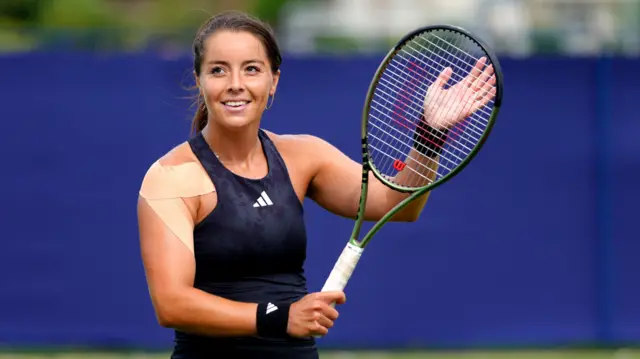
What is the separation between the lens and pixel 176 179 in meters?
3.69

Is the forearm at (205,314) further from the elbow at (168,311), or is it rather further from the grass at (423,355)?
the grass at (423,355)

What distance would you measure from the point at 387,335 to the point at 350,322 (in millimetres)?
265

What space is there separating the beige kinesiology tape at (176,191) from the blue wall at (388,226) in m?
4.46

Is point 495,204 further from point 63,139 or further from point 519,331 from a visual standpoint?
point 63,139

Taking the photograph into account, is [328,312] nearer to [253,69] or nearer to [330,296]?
[330,296]

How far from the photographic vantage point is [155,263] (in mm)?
3619

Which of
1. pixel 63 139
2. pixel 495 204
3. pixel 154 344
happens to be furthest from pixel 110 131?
pixel 495 204

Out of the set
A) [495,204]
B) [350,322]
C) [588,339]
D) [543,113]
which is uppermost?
[543,113]

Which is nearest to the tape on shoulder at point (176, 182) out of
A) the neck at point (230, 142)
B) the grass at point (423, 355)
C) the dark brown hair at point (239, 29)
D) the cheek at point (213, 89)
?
the neck at point (230, 142)

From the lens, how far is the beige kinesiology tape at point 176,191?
11.9 ft

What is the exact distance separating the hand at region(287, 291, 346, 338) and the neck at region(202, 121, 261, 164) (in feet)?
1.66

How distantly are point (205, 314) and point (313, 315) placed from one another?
31 cm

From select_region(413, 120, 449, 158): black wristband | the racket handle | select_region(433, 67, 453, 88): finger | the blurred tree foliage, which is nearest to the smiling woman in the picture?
the racket handle

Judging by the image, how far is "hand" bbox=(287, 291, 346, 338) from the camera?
3.59 metres
